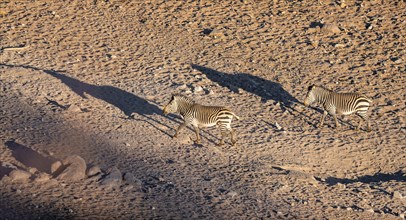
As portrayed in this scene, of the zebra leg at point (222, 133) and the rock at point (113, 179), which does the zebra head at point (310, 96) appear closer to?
the zebra leg at point (222, 133)

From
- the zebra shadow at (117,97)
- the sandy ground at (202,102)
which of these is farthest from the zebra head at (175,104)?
the zebra shadow at (117,97)

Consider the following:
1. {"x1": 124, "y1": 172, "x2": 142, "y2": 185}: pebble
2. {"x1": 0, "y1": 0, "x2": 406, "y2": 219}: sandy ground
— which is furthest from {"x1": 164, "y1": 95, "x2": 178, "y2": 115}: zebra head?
{"x1": 124, "y1": 172, "x2": 142, "y2": 185}: pebble

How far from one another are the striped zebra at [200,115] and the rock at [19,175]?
3274mm

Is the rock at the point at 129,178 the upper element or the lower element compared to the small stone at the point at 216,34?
lower

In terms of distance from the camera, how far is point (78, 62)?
1906 cm

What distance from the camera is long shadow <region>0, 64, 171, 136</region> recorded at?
1670cm

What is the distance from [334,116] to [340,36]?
436cm

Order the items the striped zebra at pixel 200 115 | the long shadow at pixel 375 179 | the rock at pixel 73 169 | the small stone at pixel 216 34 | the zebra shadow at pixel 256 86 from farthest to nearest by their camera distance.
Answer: the small stone at pixel 216 34
the zebra shadow at pixel 256 86
the striped zebra at pixel 200 115
the long shadow at pixel 375 179
the rock at pixel 73 169

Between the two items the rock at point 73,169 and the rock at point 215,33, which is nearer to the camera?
the rock at point 73,169

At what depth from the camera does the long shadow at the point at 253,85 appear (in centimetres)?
1779

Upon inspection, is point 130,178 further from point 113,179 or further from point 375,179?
point 375,179

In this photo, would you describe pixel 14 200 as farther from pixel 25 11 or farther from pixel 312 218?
pixel 25 11

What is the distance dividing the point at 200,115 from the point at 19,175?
368cm

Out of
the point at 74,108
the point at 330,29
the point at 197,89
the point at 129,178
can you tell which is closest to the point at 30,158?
the point at 129,178
